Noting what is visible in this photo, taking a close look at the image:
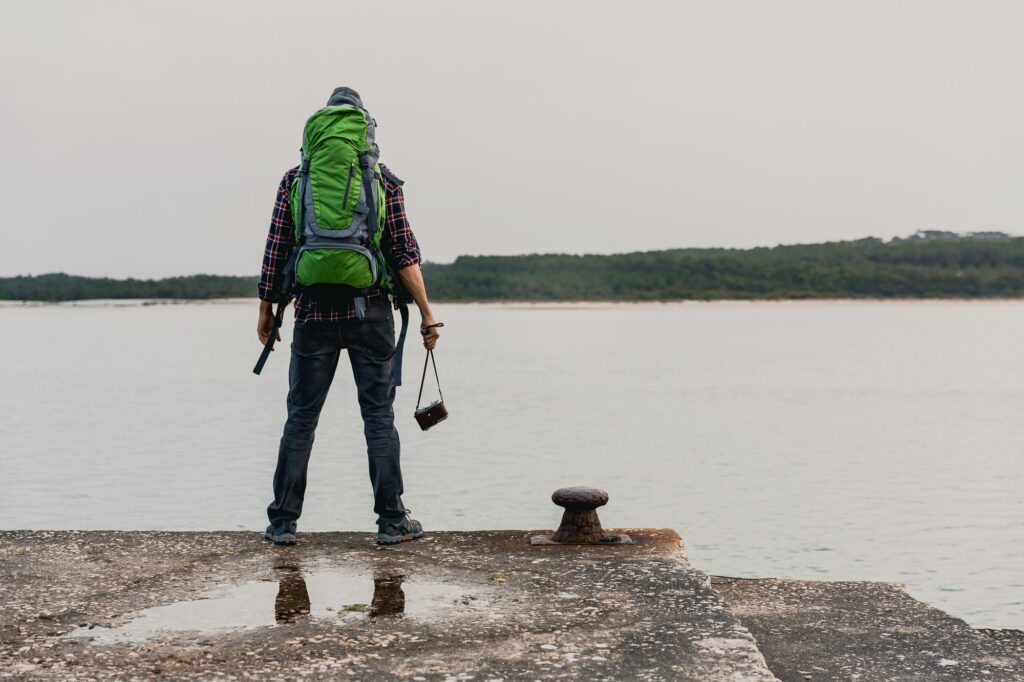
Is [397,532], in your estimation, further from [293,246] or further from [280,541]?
[293,246]

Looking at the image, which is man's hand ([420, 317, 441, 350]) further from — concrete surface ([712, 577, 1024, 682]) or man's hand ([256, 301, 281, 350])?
concrete surface ([712, 577, 1024, 682])

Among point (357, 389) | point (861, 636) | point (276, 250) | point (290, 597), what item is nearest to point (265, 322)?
point (276, 250)

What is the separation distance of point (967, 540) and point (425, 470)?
8.44 metres

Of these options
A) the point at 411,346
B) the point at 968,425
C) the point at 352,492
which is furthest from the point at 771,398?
the point at 411,346

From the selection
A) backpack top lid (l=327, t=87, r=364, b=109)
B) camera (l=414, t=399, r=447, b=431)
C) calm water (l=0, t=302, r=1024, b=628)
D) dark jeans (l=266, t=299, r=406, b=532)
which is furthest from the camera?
calm water (l=0, t=302, r=1024, b=628)

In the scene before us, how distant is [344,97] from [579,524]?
2.53m

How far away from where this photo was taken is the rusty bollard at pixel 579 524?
6.23m

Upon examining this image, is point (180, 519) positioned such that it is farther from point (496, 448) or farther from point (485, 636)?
point (485, 636)

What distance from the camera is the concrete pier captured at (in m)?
4.32

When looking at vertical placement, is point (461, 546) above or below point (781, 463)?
above

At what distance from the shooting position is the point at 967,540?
13.1 meters

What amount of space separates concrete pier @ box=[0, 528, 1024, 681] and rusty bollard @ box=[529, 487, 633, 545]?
3.6 inches

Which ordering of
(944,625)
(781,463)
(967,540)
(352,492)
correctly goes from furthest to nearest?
(781,463) → (352,492) → (967,540) → (944,625)

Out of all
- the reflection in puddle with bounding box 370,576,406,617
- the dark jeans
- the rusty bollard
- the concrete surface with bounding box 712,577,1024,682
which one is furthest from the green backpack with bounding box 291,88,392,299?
the concrete surface with bounding box 712,577,1024,682
